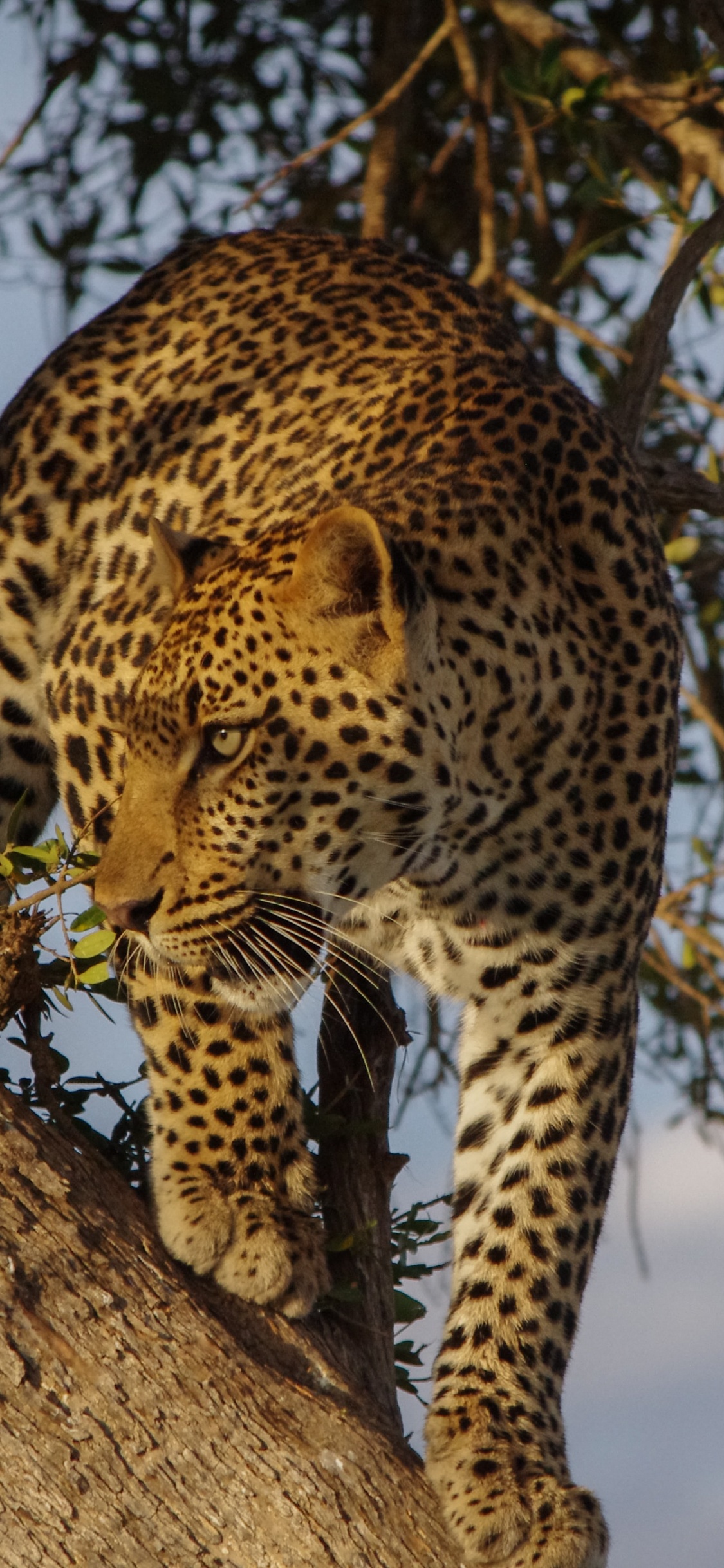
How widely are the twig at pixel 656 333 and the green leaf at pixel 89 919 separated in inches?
98.3

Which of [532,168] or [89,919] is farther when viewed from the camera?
[532,168]

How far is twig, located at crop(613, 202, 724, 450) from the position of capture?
5.82 m

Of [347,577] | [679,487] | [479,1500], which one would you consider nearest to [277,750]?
[347,577]

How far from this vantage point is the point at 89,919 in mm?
4094

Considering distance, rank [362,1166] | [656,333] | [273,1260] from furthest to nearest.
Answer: [656,333]
[362,1166]
[273,1260]

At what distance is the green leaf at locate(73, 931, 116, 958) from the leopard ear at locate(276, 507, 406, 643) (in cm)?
77

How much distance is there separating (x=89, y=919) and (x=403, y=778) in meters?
0.72

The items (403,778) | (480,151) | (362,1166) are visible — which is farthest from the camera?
(480,151)

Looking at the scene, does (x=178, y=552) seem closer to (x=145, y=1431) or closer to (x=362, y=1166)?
(x=362, y=1166)

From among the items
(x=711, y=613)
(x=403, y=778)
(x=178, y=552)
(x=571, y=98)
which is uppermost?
(x=571, y=98)

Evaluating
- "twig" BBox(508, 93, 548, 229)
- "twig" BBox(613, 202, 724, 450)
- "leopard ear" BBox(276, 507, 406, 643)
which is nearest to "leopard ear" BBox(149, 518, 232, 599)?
"leopard ear" BBox(276, 507, 406, 643)

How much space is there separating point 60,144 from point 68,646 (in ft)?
12.7

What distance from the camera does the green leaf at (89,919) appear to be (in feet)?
13.4

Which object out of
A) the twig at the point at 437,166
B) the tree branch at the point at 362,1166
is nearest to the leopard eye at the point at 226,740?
the tree branch at the point at 362,1166
